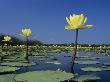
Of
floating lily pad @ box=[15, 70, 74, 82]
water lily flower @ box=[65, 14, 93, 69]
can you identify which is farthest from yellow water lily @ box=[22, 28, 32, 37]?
floating lily pad @ box=[15, 70, 74, 82]

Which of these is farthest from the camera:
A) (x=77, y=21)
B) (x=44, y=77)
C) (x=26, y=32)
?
(x=26, y=32)

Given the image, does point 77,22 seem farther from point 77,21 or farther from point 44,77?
point 44,77

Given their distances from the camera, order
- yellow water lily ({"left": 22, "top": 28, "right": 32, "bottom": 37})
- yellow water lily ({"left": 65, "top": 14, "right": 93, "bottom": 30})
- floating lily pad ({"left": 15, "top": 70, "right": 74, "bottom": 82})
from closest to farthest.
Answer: floating lily pad ({"left": 15, "top": 70, "right": 74, "bottom": 82}) < yellow water lily ({"left": 65, "top": 14, "right": 93, "bottom": 30}) < yellow water lily ({"left": 22, "top": 28, "right": 32, "bottom": 37})

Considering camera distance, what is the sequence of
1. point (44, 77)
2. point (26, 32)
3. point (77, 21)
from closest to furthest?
point (44, 77), point (77, 21), point (26, 32)

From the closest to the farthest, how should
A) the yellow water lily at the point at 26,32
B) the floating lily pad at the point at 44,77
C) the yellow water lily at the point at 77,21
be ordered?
the floating lily pad at the point at 44,77 → the yellow water lily at the point at 77,21 → the yellow water lily at the point at 26,32

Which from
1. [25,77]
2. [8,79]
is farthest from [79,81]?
[8,79]

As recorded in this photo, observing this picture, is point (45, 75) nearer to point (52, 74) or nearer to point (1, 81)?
point (52, 74)

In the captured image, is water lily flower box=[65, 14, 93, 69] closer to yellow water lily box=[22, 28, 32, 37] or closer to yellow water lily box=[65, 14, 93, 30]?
yellow water lily box=[65, 14, 93, 30]

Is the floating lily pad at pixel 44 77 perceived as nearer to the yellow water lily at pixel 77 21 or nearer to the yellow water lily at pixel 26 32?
the yellow water lily at pixel 77 21

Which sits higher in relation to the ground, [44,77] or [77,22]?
[77,22]

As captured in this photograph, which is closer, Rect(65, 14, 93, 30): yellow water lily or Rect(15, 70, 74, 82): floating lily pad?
Rect(15, 70, 74, 82): floating lily pad

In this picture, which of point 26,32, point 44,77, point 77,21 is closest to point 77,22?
point 77,21

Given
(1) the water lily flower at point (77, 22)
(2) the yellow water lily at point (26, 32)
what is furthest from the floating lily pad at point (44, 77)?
(2) the yellow water lily at point (26, 32)

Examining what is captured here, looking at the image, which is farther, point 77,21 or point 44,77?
point 77,21
